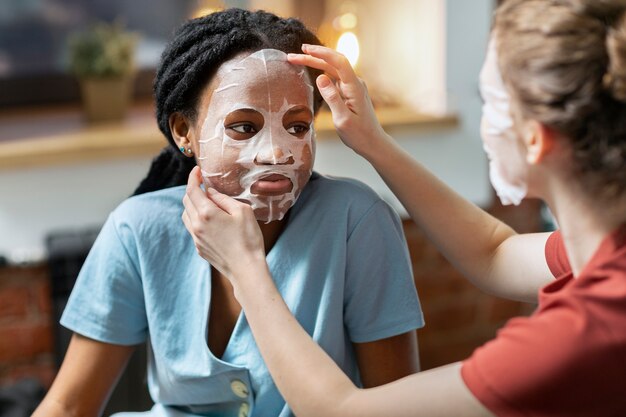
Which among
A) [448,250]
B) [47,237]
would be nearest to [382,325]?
[448,250]

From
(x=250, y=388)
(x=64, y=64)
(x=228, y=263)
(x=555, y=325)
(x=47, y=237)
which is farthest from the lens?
(x=64, y=64)

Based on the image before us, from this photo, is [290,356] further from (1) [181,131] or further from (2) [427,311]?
→ (2) [427,311]

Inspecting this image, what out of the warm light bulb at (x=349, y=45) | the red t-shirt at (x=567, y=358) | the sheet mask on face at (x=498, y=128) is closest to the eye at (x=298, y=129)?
the sheet mask on face at (x=498, y=128)

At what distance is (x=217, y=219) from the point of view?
0.98 metres

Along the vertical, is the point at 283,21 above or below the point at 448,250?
above

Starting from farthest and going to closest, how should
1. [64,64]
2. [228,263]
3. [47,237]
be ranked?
1. [64,64]
2. [47,237]
3. [228,263]

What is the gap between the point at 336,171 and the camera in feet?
7.15

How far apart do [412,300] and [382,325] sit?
0.16 feet

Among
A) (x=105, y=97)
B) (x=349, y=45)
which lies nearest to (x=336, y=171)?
(x=349, y=45)

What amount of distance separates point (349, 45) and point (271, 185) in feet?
4.08

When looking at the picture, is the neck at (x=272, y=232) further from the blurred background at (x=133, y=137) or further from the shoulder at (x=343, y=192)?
the blurred background at (x=133, y=137)

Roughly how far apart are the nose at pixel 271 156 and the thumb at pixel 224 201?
0.06m

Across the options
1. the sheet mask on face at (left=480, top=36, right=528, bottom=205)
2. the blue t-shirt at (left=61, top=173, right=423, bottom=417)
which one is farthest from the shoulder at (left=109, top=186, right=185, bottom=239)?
the sheet mask on face at (left=480, top=36, right=528, bottom=205)

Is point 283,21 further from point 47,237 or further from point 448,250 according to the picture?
point 47,237
